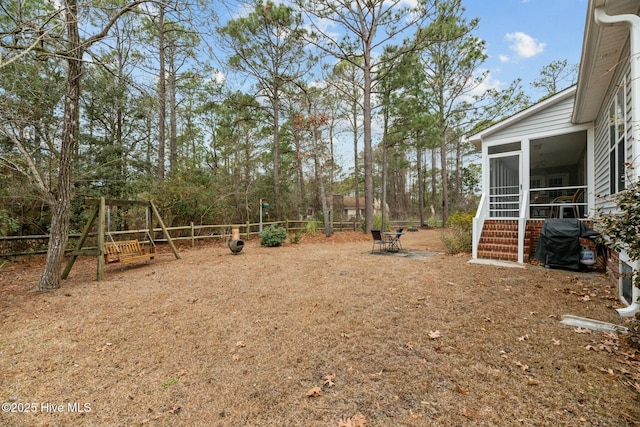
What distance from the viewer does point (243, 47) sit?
13.0m

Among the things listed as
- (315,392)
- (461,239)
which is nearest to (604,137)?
(461,239)

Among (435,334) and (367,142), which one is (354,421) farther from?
(367,142)

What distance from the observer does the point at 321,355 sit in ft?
8.89

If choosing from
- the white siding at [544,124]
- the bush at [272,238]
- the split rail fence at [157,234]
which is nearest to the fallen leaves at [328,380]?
the split rail fence at [157,234]

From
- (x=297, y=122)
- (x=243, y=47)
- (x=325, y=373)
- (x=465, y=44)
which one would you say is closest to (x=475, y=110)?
(x=465, y=44)

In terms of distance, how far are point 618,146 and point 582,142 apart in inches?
190

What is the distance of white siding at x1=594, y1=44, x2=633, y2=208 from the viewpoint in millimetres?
3810

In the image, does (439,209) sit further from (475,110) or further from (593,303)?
(593,303)

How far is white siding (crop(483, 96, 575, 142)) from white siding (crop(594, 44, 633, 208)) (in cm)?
61

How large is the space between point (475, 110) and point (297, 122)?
1205cm

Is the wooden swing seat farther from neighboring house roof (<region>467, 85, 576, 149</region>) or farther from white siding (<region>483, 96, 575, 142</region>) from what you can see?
white siding (<region>483, 96, 575, 142</region>)

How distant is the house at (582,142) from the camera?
325cm

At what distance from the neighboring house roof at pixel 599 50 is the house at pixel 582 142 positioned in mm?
10

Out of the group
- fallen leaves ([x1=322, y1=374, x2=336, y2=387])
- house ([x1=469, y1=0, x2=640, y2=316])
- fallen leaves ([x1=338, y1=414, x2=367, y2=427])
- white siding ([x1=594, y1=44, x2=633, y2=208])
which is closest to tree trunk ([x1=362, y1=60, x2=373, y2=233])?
house ([x1=469, y1=0, x2=640, y2=316])
